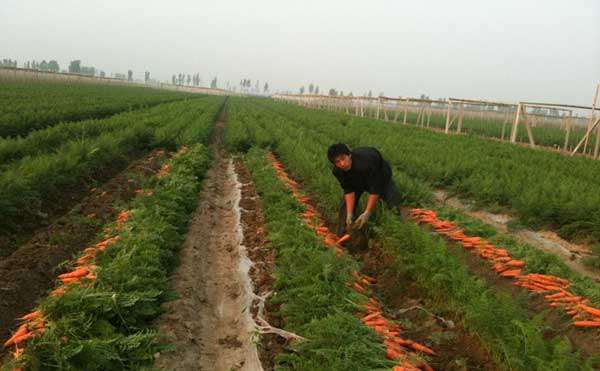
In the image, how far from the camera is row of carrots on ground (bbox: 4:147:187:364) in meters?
3.48

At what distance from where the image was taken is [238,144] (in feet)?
49.7

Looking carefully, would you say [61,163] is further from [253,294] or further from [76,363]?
[76,363]

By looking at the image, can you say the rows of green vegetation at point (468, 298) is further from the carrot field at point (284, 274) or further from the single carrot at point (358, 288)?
the single carrot at point (358, 288)

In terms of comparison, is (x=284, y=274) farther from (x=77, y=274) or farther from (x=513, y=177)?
(x=513, y=177)

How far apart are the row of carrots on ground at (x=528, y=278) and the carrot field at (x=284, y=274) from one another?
20 millimetres

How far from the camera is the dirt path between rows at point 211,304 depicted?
152 inches

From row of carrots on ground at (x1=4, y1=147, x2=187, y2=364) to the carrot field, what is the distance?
0.03 m

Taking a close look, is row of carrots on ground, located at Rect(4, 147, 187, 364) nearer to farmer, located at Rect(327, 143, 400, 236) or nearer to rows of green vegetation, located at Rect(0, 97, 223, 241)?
rows of green vegetation, located at Rect(0, 97, 223, 241)

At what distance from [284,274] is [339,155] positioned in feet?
5.21

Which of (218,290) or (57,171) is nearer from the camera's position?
(218,290)

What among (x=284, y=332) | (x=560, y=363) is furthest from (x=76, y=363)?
(x=560, y=363)

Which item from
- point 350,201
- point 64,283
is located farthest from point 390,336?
point 64,283

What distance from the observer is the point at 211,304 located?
496 centimetres

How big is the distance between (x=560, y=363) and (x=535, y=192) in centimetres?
512
